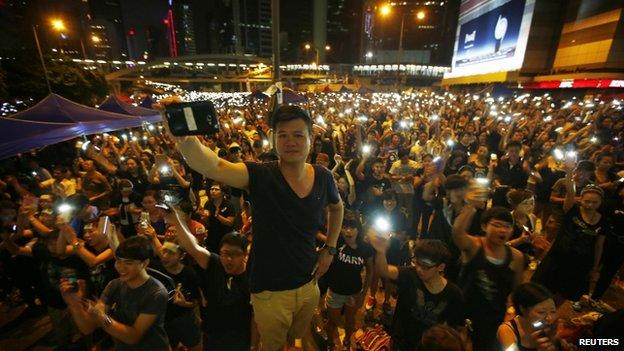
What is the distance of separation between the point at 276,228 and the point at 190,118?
0.81 m

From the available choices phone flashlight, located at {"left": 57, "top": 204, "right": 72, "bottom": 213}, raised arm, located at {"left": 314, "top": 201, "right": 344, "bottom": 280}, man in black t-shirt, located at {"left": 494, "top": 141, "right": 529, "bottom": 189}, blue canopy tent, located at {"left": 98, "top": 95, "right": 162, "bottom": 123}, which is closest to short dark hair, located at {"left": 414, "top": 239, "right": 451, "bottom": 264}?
raised arm, located at {"left": 314, "top": 201, "right": 344, "bottom": 280}

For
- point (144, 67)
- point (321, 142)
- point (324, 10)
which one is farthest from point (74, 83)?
point (324, 10)

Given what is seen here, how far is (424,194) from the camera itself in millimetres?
5484

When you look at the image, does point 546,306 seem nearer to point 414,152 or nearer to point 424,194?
point 424,194

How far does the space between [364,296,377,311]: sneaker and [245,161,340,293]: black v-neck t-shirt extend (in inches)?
121

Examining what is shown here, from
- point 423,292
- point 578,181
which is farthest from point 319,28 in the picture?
point 423,292

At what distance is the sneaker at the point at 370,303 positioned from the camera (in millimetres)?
4688

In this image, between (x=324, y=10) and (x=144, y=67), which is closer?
(x=144, y=67)

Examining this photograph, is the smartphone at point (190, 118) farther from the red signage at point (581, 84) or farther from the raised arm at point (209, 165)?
the red signage at point (581, 84)

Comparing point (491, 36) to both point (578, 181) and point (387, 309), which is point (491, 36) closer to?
point (578, 181)

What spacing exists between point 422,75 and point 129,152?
3062 inches

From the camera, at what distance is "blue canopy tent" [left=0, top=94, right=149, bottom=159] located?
20.0 ft

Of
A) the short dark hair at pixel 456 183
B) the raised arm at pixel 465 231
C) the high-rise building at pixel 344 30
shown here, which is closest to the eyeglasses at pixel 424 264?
the raised arm at pixel 465 231

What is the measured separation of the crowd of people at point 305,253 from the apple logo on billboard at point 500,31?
1338 inches
